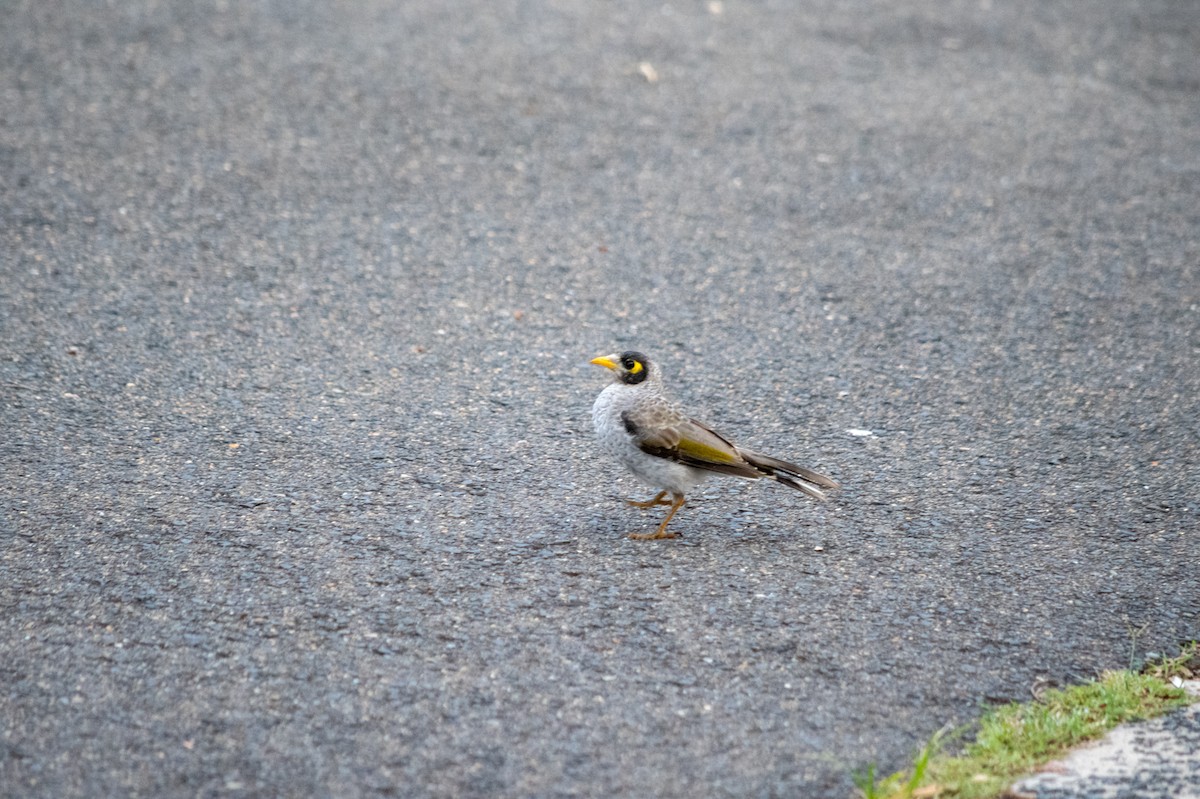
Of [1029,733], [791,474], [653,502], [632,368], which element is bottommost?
[653,502]

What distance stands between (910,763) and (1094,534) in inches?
75.5

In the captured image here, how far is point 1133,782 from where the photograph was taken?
12.4ft

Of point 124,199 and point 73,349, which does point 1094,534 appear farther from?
point 124,199

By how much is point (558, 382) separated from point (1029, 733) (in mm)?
3280

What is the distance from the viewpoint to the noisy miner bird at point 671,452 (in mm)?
5188

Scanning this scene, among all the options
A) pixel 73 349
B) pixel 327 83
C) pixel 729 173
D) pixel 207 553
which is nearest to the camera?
pixel 207 553

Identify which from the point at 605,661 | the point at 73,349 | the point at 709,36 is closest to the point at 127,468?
the point at 73,349

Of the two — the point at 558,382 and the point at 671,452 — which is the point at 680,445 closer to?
the point at 671,452

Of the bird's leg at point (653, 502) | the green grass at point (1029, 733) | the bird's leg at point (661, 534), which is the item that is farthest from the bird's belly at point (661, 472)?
the green grass at point (1029, 733)

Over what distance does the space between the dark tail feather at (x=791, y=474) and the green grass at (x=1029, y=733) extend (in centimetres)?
130

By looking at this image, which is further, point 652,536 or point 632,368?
point 632,368

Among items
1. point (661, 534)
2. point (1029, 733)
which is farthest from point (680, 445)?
point (1029, 733)

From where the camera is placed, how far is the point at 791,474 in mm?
5246

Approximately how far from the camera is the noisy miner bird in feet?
17.0
